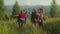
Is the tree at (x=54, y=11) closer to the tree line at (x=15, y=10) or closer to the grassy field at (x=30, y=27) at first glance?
the tree line at (x=15, y=10)

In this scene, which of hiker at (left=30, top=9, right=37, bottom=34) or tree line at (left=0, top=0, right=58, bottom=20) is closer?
tree line at (left=0, top=0, right=58, bottom=20)

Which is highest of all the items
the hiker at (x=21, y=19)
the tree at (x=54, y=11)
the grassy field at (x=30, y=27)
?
the tree at (x=54, y=11)

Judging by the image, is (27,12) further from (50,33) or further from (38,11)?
(50,33)

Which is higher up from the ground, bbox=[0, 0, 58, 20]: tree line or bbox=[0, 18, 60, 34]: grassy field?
bbox=[0, 0, 58, 20]: tree line

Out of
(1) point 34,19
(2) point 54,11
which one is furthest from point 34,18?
(2) point 54,11

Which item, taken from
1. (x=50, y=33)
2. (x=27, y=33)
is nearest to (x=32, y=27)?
(x=27, y=33)

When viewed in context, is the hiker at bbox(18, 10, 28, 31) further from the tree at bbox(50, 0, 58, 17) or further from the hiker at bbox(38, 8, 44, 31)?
the tree at bbox(50, 0, 58, 17)

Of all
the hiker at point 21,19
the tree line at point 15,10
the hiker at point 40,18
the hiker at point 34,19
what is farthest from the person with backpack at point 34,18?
the tree line at point 15,10

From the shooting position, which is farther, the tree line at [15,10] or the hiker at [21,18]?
the hiker at [21,18]

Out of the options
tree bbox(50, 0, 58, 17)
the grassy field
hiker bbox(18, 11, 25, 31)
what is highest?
tree bbox(50, 0, 58, 17)

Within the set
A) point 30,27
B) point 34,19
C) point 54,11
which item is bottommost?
point 30,27

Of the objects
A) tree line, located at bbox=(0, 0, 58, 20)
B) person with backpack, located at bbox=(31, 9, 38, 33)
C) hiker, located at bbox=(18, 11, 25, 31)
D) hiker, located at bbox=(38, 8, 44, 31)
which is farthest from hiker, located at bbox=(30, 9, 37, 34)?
tree line, located at bbox=(0, 0, 58, 20)

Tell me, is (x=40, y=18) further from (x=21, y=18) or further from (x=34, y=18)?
(x=21, y=18)

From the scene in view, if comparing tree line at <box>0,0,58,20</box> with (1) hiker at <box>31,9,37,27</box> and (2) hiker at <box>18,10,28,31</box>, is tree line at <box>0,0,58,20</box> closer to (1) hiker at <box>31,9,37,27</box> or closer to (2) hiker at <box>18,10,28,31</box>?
(2) hiker at <box>18,10,28,31</box>
